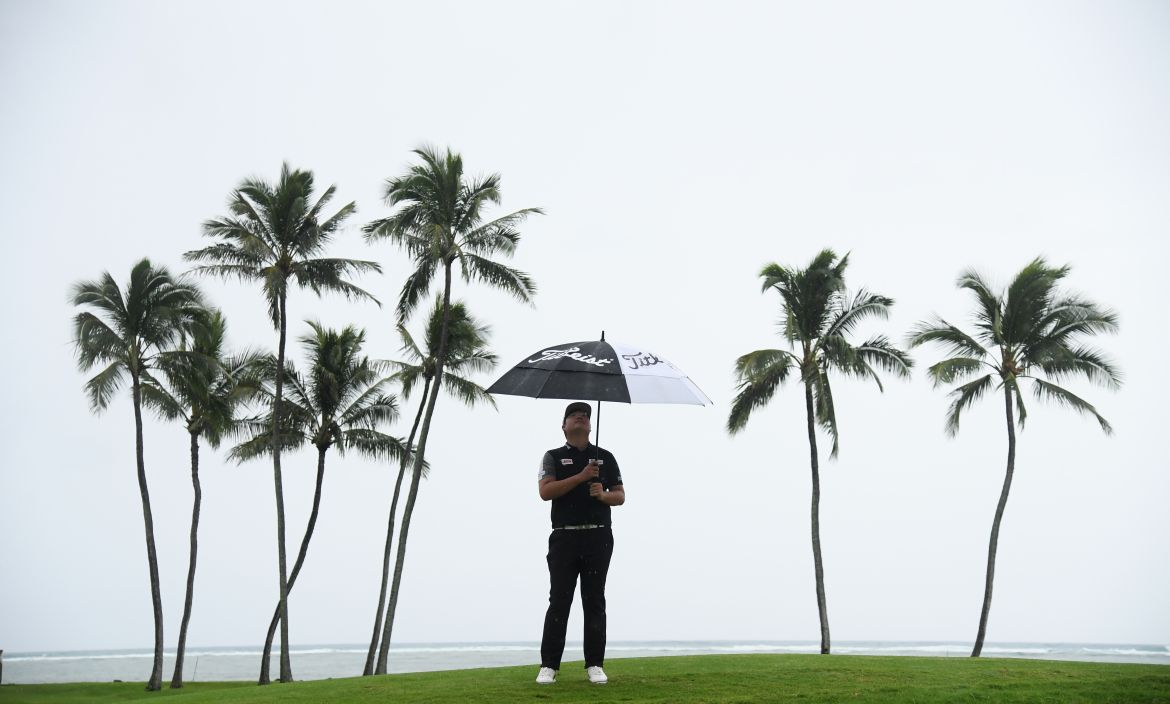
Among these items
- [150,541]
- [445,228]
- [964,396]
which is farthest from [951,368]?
[150,541]

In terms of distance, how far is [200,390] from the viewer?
33.1 metres

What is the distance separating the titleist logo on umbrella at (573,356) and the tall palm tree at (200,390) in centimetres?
2480

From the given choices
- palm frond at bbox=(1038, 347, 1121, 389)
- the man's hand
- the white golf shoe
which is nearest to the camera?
the man's hand

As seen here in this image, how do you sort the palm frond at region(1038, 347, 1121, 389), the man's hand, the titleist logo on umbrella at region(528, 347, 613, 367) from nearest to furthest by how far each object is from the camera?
the man's hand < the titleist logo on umbrella at region(528, 347, 613, 367) < the palm frond at region(1038, 347, 1121, 389)

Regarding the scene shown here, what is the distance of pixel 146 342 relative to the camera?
33.5 metres

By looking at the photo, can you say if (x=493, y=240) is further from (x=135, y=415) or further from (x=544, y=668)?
(x=544, y=668)

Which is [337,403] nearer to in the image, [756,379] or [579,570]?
[756,379]

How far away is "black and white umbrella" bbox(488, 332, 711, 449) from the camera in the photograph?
9680 mm

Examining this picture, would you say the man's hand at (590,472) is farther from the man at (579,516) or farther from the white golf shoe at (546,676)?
the white golf shoe at (546,676)

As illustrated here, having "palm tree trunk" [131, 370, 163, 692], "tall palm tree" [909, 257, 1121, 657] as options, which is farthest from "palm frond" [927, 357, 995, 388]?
"palm tree trunk" [131, 370, 163, 692]

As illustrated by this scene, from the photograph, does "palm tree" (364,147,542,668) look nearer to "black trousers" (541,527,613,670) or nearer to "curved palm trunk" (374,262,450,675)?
"curved palm trunk" (374,262,450,675)

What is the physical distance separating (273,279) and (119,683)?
19091 millimetres

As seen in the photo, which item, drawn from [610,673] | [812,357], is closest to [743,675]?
[610,673]

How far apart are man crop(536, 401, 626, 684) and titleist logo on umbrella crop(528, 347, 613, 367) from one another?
447 mm
